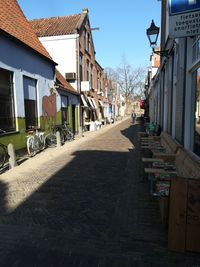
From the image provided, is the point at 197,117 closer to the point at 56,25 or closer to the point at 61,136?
the point at 61,136

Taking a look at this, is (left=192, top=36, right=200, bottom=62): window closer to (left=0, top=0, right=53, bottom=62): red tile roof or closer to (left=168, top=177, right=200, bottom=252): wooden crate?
(left=168, top=177, right=200, bottom=252): wooden crate

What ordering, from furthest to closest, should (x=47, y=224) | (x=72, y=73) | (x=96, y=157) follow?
(x=72, y=73) → (x=96, y=157) → (x=47, y=224)

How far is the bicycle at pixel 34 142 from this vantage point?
9195mm

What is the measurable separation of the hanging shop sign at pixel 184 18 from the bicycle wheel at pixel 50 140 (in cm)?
950

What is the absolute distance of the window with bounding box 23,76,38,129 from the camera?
9.89 m

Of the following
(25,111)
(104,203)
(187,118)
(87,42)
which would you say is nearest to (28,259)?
(104,203)

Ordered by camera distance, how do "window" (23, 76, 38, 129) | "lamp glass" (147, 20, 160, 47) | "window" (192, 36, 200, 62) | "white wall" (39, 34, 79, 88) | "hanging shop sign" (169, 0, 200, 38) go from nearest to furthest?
"hanging shop sign" (169, 0, 200, 38)
"window" (192, 36, 200, 62)
"lamp glass" (147, 20, 160, 47)
"window" (23, 76, 38, 129)
"white wall" (39, 34, 79, 88)

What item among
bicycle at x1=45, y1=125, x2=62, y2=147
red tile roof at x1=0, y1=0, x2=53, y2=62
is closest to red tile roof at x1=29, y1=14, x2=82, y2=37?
red tile roof at x1=0, y1=0, x2=53, y2=62

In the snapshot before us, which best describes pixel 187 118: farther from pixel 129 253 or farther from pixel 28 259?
pixel 28 259

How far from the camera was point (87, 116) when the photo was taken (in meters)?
21.7

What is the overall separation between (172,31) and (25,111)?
8.10 m

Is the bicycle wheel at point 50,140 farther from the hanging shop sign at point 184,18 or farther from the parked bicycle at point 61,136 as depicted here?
the hanging shop sign at point 184,18

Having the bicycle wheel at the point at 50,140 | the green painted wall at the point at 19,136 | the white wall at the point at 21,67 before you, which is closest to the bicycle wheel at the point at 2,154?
the green painted wall at the point at 19,136

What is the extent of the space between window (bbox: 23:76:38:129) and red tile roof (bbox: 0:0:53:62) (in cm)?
146
